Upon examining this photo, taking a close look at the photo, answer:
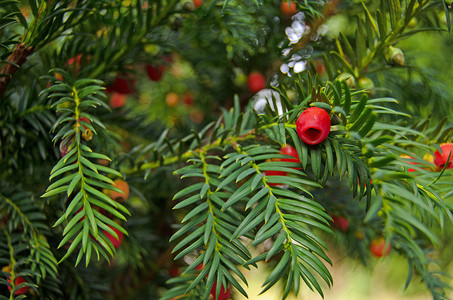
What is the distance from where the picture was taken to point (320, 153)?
27cm

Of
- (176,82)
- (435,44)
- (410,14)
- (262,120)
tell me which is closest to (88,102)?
(262,120)

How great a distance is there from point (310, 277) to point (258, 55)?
36 cm

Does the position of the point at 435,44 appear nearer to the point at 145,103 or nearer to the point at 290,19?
the point at 290,19

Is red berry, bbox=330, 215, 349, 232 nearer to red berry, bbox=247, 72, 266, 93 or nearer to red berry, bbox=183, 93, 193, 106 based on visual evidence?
red berry, bbox=247, 72, 266, 93

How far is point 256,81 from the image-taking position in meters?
0.55

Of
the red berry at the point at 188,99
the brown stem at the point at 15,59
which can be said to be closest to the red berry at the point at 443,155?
the brown stem at the point at 15,59

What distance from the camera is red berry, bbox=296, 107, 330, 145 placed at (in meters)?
0.25

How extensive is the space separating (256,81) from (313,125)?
1.02 feet

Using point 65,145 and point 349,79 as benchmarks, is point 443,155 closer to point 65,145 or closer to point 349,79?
point 349,79

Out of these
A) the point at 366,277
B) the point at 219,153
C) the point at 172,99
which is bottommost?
the point at 366,277

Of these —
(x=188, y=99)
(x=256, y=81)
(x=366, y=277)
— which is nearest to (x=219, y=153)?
(x=256, y=81)

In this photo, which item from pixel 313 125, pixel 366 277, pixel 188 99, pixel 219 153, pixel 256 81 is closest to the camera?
pixel 313 125

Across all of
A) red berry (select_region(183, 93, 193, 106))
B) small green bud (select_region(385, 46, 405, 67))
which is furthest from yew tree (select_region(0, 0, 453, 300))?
red berry (select_region(183, 93, 193, 106))

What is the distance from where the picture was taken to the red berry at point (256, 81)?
0.54 meters
